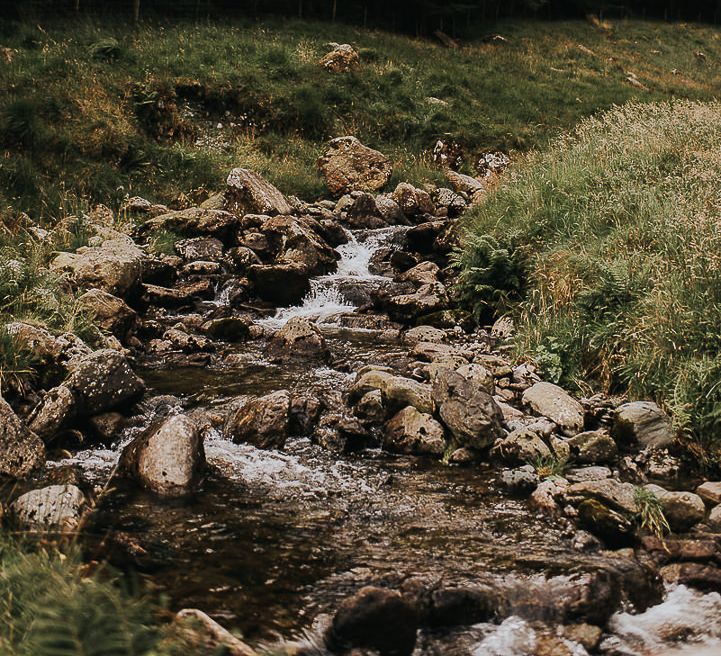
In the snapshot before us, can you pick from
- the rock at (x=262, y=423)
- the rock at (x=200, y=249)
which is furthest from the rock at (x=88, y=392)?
the rock at (x=200, y=249)

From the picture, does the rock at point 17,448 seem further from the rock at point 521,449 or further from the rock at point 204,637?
the rock at point 521,449

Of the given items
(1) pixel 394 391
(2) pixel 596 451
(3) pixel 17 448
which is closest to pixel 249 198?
(1) pixel 394 391

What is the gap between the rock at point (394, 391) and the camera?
6688 millimetres

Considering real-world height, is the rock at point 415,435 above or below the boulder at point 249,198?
below

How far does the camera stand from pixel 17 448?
5.31 metres

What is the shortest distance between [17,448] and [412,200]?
12.6m

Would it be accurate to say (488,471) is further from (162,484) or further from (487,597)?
(162,484)

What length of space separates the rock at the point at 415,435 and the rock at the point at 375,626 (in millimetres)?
2577

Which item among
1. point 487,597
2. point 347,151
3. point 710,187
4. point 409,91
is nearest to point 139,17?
point 409,91

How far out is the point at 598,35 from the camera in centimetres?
4259

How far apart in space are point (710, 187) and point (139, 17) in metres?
24.8

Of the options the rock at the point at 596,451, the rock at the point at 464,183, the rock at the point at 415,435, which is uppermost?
the rock at the point at 464,183

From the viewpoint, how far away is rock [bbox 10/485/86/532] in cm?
420

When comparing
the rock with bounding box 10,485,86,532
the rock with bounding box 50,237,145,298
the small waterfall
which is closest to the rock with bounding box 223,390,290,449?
the rock with bounding box 10,485,86,532
